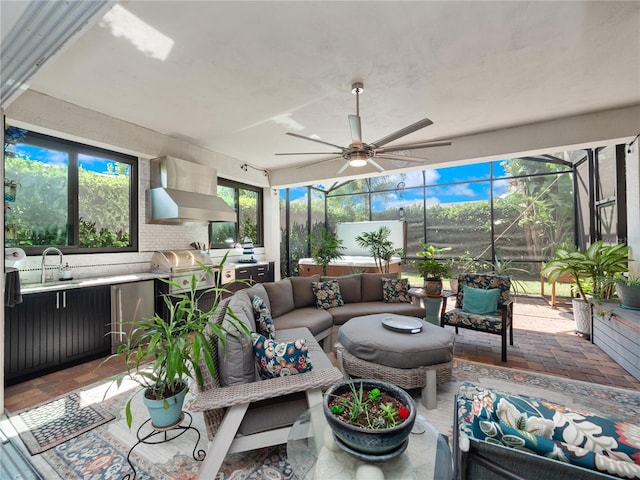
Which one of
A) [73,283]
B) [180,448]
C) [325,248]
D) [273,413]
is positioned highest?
[325,248]

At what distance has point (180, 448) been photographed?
1.87 metres

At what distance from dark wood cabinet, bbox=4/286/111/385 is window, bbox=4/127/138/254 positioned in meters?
0.73

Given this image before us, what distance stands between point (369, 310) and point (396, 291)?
1.87 ft

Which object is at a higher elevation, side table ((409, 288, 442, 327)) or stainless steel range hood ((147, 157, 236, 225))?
stainless steel range hood ((147, 157, 236, 225))

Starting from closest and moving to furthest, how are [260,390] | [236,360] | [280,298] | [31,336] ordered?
[260,390], [236,360], [31,336], [280,298]

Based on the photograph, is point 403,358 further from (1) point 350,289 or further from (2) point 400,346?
(1) point 350,289

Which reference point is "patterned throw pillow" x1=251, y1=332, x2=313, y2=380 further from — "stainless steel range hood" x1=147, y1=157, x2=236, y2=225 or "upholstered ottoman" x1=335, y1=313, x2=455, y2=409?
"stainless steel range hood" x1=147, y1=157, x2=236, y2=225

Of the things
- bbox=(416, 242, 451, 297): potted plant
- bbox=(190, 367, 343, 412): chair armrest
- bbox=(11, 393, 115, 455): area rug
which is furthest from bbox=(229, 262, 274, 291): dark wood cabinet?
bbox=(190, 367, 343, 412): chair armrest

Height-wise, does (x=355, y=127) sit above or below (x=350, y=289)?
above

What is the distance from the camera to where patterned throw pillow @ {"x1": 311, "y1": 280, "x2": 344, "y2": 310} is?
369 centimetres

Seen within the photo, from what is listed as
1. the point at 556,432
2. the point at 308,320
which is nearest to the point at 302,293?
the point at 308,320

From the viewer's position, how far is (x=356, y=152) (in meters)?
2.80

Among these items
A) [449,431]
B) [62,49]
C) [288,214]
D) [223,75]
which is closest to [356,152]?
[223,75]

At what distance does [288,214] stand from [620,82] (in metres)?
6.17
